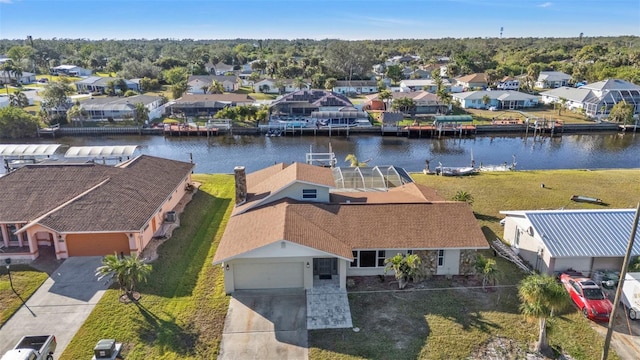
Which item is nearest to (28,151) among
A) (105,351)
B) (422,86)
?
(105,351)

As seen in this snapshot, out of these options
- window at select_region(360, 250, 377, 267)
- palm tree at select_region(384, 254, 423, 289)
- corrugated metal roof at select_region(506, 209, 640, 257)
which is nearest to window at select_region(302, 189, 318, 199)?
window at select_region(360, 250, 377, 267)

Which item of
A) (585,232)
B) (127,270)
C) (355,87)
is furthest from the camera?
(355,87)

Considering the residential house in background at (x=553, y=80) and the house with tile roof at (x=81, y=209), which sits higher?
the residential house in background at (x=553, y=80)

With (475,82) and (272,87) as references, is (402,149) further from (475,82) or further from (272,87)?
(475,82)

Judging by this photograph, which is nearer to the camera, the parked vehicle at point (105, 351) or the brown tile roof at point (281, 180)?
the parked vehicle at point (105, 351)

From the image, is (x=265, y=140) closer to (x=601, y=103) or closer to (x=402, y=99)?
(x=402, y=99)

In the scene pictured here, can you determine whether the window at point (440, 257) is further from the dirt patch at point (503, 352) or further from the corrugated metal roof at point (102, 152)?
the corrugated metal roof at point (102, 152)

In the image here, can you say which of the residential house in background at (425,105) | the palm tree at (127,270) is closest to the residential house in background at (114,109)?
the residential house in background at (425,105)
